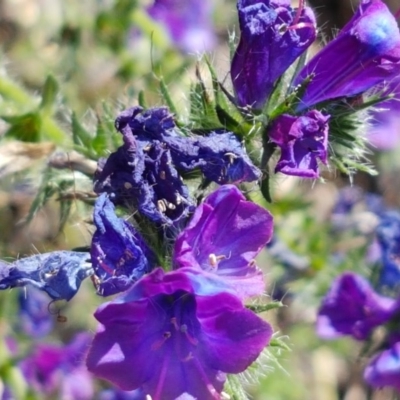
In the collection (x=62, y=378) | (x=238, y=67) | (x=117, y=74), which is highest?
(x=238, y=67)

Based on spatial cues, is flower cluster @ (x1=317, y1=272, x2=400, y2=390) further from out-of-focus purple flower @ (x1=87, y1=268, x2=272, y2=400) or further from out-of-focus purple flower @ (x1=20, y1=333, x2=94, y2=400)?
out-of-focus purple flower @ (x1=87, y1=268, x2=272, y2=400)

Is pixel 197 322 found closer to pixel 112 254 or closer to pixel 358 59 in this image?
pixel 112 254

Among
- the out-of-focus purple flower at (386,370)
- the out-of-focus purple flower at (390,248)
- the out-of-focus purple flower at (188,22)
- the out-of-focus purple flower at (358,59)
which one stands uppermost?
the out-of-focus purple flower at (358,59)

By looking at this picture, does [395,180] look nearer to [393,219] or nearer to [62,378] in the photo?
[393,219]

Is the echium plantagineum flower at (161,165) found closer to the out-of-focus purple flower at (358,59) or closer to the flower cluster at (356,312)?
the out-of-focus purple flower at (358,59)

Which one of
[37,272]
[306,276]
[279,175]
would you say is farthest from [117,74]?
[37,272]

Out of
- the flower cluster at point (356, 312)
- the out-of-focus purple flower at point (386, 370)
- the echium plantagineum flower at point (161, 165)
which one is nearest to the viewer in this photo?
the echium plantagineum flower at point (161, 165)

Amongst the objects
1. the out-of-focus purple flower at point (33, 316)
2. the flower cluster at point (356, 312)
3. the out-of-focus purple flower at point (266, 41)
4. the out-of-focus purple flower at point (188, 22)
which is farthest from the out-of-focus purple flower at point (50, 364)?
the out-of-focus purple flower at point (266, 41)
